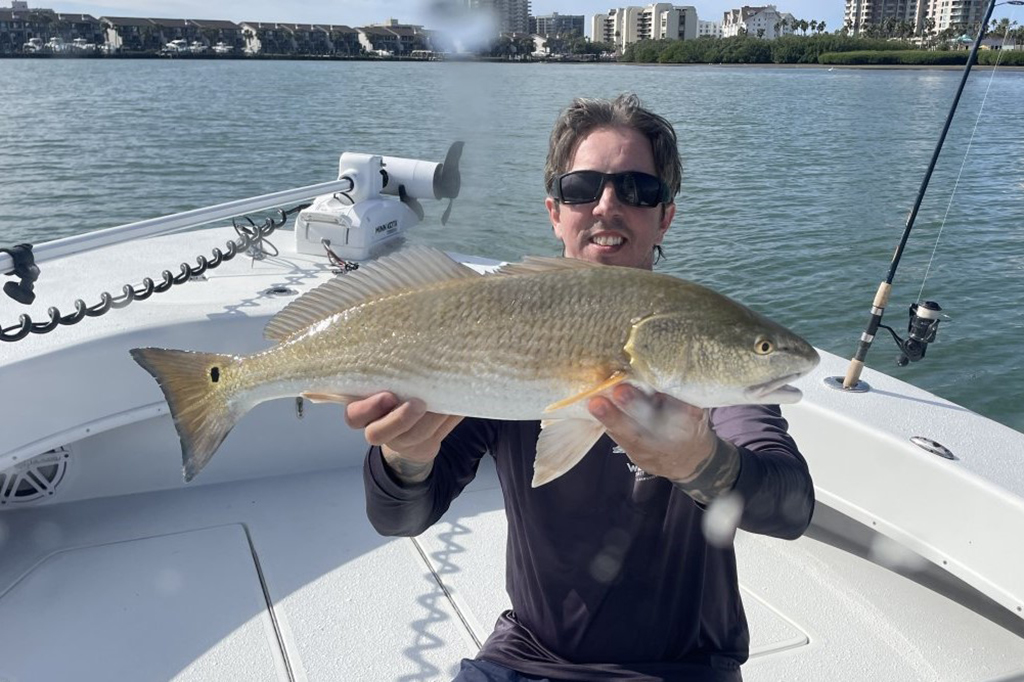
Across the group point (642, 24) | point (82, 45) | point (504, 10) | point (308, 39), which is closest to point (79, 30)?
point (82, 45)

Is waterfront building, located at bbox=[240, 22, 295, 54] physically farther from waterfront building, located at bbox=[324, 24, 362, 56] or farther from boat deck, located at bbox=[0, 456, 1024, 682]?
boat deck, located at bbox=[0, 456, 1024, 682]

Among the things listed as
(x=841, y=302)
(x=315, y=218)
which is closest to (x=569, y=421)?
(x=315, y=218)

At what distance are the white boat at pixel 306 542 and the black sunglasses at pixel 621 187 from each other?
4.60ft

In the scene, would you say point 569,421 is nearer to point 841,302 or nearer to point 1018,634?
point 1018,634

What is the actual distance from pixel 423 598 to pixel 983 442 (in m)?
2.43

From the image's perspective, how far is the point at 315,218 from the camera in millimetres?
5375

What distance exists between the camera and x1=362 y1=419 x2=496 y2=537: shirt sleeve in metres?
2.23

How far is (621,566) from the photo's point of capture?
2174 mm

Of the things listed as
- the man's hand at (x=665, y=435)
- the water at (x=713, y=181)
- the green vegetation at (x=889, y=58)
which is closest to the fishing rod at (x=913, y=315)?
the man's hand at (x=665, y=435)

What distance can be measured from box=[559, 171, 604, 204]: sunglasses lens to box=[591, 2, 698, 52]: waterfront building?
2973 inches

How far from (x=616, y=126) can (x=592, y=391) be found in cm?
105

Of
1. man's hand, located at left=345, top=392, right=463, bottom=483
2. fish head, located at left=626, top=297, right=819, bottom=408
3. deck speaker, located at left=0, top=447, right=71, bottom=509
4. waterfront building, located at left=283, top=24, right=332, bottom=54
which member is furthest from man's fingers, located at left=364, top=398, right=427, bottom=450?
waterfront building, located at left=283, top=24, right=332, bottom=54

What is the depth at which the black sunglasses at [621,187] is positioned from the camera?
236 cm

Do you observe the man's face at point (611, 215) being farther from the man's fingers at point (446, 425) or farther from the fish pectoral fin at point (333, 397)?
the fish pectoral fin at point (333, 397)
